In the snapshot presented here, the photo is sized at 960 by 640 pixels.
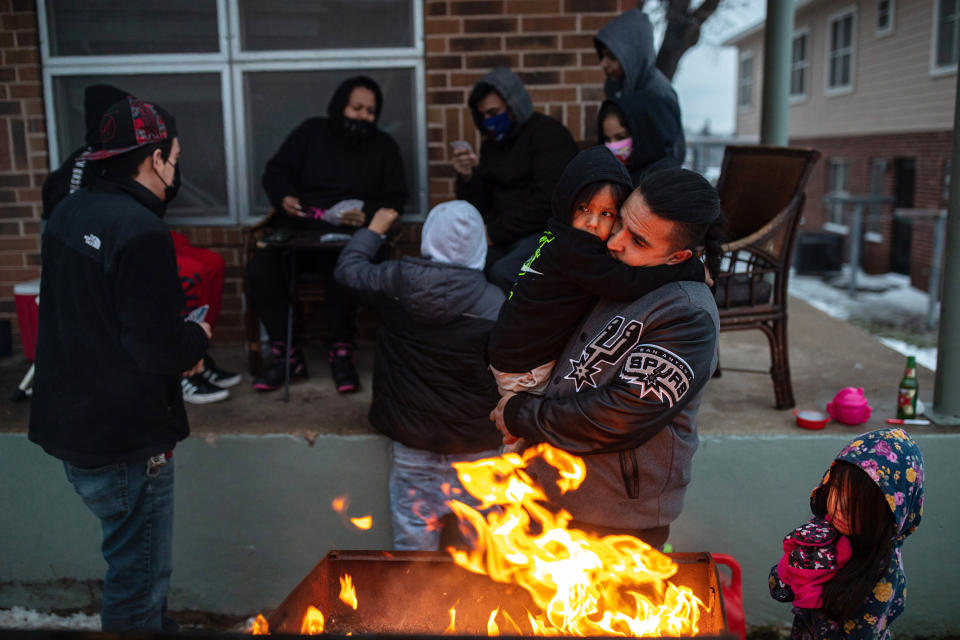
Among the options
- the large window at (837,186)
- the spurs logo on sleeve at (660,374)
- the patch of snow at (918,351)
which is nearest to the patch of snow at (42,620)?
the spurs logo on sleeve at (660,374)

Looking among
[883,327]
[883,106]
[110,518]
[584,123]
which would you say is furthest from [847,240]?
[110,518]

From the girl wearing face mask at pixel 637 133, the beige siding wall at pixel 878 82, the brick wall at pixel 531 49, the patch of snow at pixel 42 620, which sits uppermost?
the beige siding wall at pixel 878 82

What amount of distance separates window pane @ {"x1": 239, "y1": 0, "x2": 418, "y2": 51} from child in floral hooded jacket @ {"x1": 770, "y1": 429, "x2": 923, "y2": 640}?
3.84m

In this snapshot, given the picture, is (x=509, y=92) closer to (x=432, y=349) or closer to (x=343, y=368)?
(x=432, y=349)

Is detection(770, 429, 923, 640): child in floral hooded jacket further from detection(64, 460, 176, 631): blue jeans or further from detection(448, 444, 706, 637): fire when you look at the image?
detection(64, 460, 176, 631): blue jeans

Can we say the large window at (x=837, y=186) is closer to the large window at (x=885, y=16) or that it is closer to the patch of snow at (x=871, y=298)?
the patch of snow at (x=871, y=298)

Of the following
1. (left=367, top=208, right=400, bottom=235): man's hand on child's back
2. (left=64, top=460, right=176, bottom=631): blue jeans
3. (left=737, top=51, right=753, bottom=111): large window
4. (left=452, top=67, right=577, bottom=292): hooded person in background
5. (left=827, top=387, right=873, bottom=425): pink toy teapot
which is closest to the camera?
(left=64, top=460, right=176, bottom=631): blue jeans

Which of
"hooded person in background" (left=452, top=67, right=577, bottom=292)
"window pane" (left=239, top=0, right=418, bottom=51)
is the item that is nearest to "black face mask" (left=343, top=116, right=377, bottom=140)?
"hooded person in background" (left=452, top=67, right=577, bottom=292)

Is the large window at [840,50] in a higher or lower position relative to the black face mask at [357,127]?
higher

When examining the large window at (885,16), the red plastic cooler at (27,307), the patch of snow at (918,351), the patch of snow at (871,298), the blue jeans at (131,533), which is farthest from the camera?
the large window at (885,16)

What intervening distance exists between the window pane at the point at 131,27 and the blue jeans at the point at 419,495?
3128mm

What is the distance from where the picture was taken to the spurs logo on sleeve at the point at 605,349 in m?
2.19

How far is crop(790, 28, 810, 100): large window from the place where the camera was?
21797mm

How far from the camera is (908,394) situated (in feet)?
13.0
